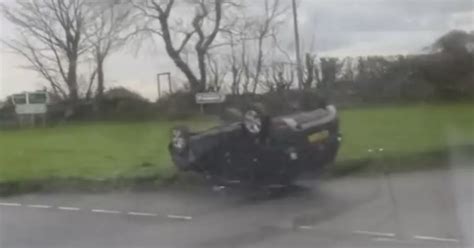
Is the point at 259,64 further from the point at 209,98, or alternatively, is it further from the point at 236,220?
the point at 236,220

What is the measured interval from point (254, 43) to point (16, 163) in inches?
53.0

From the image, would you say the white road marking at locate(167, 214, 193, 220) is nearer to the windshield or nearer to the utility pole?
the windshield

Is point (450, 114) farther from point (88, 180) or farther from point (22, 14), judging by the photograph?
Answer: point (22, 14)

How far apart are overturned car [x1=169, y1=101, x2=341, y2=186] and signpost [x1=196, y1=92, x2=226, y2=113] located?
12 cm

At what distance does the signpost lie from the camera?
436 cm

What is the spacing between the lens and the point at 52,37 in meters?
4.38

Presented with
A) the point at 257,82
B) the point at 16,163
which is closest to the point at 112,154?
the point at 16,163

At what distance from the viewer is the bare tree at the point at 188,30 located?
14.3 feet

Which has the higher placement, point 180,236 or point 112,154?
point 112,154

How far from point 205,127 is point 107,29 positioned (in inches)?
27.2

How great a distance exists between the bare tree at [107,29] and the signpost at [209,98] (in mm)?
465

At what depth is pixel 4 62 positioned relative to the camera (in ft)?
14.1

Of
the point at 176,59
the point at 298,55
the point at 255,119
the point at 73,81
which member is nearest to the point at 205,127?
the point at 255,119

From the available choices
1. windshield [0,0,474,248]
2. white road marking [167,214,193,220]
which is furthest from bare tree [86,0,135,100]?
white road marking [167,214,193,220]
